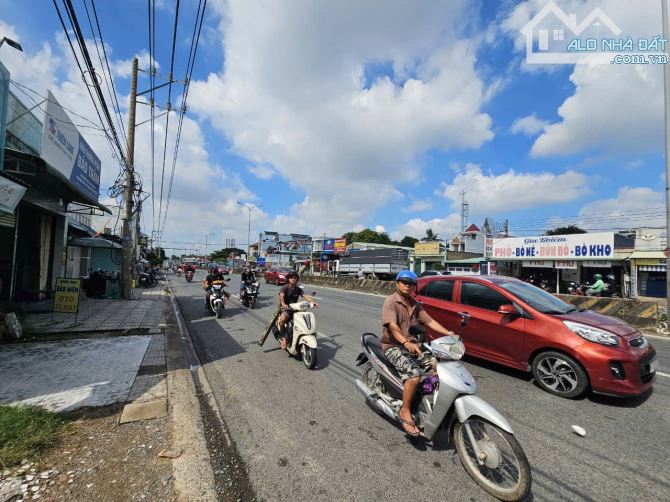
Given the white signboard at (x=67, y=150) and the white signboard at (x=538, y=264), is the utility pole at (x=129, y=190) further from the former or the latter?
the white signboard at (x=538, y=264)

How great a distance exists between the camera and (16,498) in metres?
2.28

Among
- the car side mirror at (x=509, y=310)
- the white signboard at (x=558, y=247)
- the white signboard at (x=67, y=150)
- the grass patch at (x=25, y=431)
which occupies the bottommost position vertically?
the grass patch at (x=25, y=431)

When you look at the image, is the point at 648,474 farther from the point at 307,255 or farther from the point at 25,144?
the point at 307,255

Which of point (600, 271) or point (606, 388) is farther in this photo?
point (600, 271)

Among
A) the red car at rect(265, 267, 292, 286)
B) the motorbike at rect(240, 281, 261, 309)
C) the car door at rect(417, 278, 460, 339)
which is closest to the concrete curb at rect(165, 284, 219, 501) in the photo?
the car door at rect(417, 278, 460, 339)

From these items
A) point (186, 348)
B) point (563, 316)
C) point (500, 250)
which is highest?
point (500, 250)

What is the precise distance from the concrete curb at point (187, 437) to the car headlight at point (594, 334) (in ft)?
14.7

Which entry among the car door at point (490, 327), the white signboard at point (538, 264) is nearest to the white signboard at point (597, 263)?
the white signboard at point (538, 264)

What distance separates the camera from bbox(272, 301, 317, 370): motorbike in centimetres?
540

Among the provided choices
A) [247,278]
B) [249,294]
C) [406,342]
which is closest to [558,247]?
[247,278]

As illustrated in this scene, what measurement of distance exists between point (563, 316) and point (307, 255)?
68.1 m

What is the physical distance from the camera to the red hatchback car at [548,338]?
3912mm

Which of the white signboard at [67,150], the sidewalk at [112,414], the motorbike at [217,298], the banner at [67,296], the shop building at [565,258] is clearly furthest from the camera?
the shop building at [565,258]

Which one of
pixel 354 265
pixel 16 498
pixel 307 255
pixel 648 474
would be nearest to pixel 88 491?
pixel 16 498
